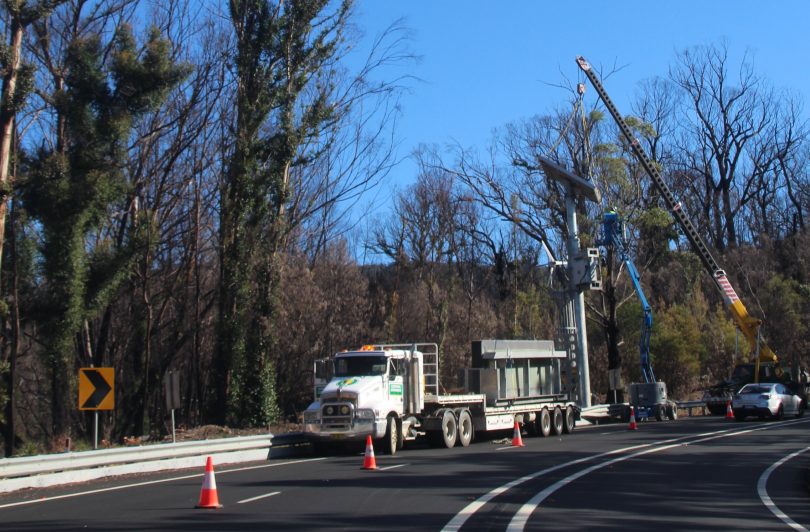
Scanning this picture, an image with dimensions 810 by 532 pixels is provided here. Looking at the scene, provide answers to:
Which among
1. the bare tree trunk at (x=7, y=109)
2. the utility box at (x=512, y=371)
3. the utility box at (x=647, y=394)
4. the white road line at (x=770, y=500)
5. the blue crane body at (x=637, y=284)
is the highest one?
the bare tree trunk at (x=7, y=109)

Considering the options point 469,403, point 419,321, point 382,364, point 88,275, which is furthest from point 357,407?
point 419,321

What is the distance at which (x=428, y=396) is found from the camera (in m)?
23.1

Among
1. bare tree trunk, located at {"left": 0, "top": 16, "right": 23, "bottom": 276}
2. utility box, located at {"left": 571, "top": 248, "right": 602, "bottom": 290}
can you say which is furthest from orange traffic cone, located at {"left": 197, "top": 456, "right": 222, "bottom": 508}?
utility box, located at {"left": 571, "top": 248, "right": 602, "bottom": 290}

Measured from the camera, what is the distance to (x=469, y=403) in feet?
79.4

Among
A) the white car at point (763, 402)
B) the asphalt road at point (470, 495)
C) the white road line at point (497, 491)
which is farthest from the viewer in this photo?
the white car at point (763, 402)

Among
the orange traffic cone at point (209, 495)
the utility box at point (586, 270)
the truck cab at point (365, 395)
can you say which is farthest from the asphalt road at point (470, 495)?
the utility box at point (586, 270)

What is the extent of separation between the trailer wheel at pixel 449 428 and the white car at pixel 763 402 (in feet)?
50.1

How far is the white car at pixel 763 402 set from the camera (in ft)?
108

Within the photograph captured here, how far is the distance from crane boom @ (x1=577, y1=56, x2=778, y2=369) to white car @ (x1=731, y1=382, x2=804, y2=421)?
4160mm

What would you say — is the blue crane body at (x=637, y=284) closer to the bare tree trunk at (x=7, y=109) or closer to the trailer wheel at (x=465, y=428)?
the trailer wheel at (x=465, y=428)

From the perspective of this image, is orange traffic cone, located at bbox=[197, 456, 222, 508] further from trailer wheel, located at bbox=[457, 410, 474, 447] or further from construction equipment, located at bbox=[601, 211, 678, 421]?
construction equipment, located at bbox=[601, 211, 678, 421]

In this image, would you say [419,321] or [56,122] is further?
[419,321]

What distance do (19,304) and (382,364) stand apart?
610 inches

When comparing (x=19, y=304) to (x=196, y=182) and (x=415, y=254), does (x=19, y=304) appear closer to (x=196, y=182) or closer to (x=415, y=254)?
(x=196, y=182)
